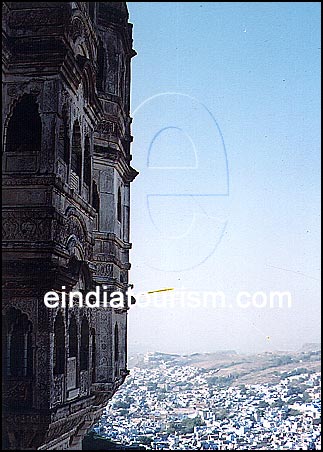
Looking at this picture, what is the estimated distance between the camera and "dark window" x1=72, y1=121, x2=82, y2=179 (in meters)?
8.86

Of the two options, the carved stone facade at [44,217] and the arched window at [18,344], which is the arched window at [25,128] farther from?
the arched window at [18,344]

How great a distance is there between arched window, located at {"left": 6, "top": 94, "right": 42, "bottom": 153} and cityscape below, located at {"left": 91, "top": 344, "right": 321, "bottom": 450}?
162 inches

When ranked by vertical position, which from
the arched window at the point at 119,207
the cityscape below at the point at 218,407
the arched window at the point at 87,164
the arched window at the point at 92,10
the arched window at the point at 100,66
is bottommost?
the cityscape below at the point at 218,407

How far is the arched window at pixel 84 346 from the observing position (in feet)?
29.8

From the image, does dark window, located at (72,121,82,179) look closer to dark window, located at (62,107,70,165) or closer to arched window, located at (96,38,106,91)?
dark window, located at (62,107,70,165)

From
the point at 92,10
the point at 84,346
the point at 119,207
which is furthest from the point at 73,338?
the point at 92,10

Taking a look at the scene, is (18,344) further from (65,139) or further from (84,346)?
(65,139)

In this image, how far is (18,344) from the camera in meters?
7.61

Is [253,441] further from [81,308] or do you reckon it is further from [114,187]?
[114,187]

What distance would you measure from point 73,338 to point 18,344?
1082 mm

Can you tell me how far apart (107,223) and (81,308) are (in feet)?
7.58

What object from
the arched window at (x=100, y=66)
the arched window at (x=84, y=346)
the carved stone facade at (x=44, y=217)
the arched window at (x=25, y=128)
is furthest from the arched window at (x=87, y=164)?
the arched window at (x=100, y=66)

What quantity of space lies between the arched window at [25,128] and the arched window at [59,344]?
166 centimetres

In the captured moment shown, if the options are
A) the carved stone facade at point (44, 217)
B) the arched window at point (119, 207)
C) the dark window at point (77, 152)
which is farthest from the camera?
the arched window at point (119, 207)
